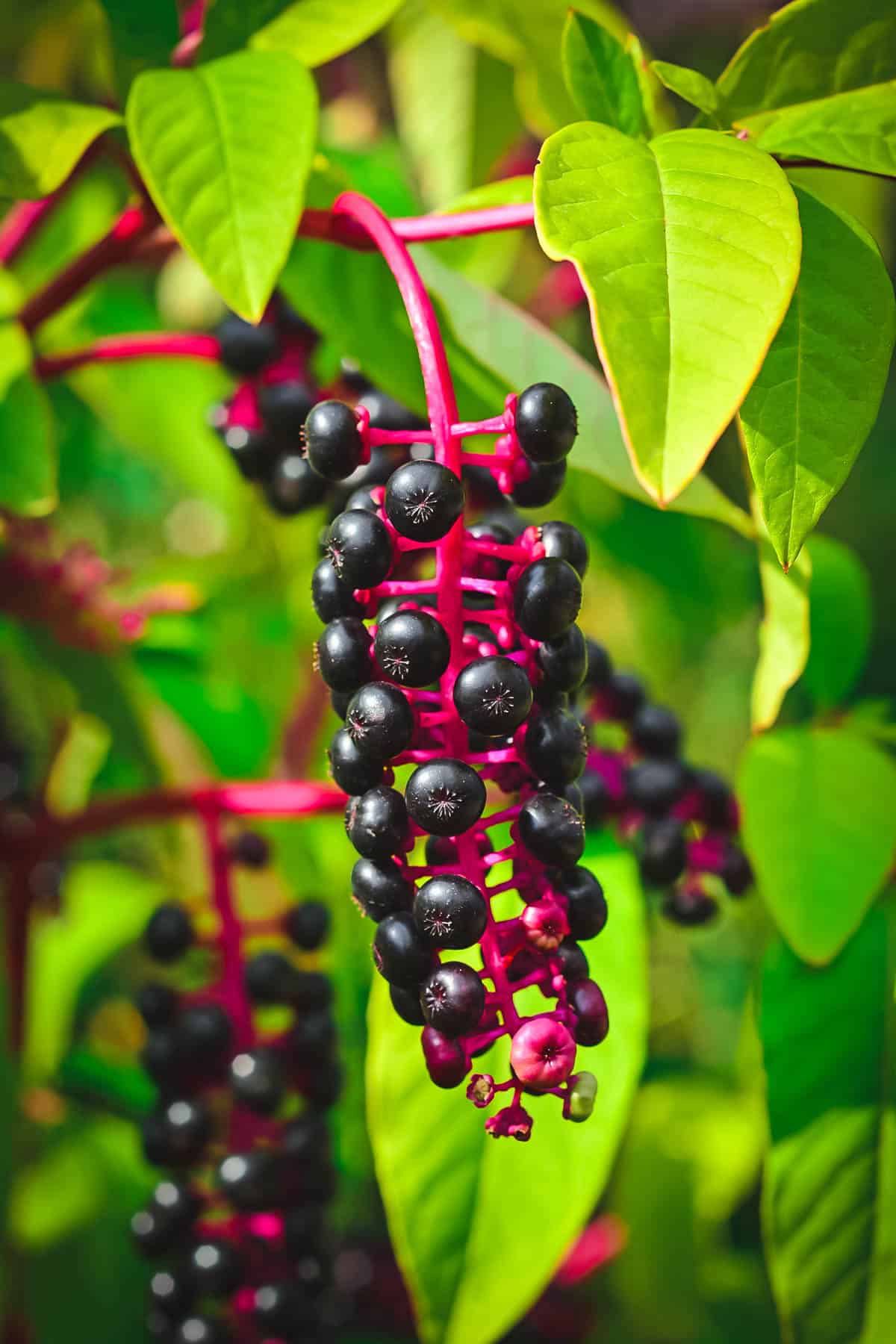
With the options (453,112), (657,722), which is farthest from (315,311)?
(453,112)

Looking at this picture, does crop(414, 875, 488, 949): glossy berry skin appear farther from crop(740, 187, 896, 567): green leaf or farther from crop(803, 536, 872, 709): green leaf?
crop(803, 536, 872, 709): green leaf

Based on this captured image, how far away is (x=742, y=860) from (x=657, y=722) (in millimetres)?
120

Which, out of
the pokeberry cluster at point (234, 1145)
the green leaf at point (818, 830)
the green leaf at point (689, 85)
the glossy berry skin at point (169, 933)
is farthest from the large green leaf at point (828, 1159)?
the green leaf at point (689, 85)

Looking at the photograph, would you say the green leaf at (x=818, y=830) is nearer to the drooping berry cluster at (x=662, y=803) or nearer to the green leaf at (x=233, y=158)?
the drooping berry cluster at (x=662, y=803)

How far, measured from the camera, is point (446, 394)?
19.8 inches

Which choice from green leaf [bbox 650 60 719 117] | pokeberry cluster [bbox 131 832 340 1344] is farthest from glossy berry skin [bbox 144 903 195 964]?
green leaf [bbox 650 60 719 117]

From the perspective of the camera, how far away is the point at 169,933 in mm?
871

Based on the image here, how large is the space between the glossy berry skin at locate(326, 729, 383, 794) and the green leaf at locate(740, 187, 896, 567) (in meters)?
0.19

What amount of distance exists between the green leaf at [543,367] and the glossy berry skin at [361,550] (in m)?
0.23

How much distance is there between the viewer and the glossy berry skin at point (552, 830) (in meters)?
0.49

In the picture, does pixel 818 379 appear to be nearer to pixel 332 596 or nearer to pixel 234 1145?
pixel 332 596

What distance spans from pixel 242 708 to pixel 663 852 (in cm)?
58

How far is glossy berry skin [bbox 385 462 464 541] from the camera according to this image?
1.55 ft

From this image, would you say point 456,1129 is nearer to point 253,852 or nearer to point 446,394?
point 253,852
